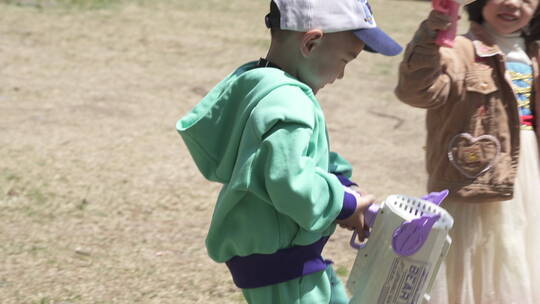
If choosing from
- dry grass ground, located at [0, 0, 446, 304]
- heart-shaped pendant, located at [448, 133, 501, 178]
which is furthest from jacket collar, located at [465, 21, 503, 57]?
dry grass ground, located at [0, 0, 446, 304]

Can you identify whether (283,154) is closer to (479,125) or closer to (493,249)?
(479,125)

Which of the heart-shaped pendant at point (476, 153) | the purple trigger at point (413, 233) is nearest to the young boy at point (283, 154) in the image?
the purple trigger at point (413, 233)

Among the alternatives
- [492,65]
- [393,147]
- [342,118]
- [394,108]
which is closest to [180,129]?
[492,65]

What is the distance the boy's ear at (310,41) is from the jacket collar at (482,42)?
1.02 m

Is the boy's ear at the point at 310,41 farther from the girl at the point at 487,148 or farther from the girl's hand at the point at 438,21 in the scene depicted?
the girl at the point at 487,148

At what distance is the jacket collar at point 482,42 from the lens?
314cm

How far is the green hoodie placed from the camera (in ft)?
7.11

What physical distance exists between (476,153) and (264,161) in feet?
3.94

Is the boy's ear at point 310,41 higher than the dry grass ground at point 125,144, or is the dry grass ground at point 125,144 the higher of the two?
the boy's ear at point 310,41

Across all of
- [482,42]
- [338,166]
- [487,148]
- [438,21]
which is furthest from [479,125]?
[338,166]

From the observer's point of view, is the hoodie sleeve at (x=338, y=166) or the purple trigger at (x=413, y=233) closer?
the purple trigger at (x=413, y=233)

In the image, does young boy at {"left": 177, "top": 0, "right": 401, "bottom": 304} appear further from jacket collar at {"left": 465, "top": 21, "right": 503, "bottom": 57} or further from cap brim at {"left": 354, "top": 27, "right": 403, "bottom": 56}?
jacket collar at {"left": 465, "top": 21, "right": 503, "bottom": 57}

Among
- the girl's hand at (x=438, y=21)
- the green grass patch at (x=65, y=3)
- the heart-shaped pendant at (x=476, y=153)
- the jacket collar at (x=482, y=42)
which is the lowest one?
the green grass patch at (x=65, y=3)

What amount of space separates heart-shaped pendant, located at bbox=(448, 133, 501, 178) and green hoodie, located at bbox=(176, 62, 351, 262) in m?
0.82
